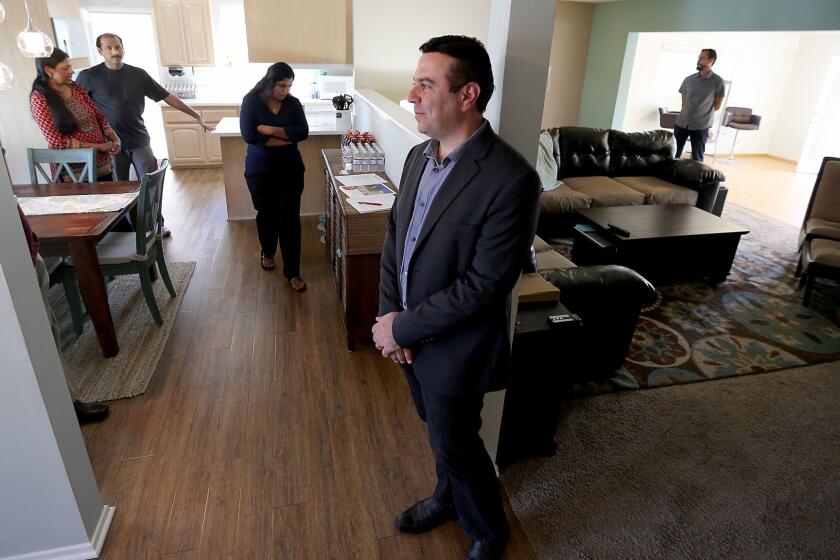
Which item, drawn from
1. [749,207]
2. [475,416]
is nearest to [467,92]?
[475,416]

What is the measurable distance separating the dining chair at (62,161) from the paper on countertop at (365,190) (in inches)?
66.6

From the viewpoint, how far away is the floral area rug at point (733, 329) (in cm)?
303

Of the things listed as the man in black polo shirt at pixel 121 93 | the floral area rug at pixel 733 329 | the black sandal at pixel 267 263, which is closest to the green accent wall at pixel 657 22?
the floral area rug at pixel 733 329

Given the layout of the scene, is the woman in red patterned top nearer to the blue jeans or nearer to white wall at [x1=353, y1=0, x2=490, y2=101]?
white wall at [x1=353, y1=0, x2=490, y2=101]

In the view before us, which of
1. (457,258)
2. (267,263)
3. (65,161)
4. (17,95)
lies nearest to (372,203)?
(267,263)

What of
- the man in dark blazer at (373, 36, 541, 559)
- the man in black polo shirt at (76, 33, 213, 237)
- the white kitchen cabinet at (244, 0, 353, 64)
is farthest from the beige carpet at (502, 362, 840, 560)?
Result: the man in black polo shirt at (76, 33, 213, 237)

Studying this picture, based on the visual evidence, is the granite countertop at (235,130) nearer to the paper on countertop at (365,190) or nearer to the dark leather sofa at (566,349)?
the paper on countertop at (365,190)

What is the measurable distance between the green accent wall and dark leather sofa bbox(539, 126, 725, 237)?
4.02 feet

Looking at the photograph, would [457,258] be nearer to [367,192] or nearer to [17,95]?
[367,192]

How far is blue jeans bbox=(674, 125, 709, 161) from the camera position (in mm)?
6121

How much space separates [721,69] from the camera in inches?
350

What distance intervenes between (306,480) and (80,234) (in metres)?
1.62

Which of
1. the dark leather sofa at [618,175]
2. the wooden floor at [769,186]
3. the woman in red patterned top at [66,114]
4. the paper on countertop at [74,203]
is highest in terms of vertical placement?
the woman in red patterned top at [66,114]

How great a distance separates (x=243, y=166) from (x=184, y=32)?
3.07 meters
